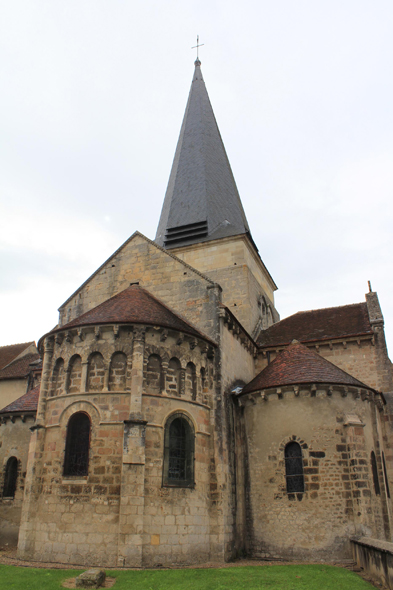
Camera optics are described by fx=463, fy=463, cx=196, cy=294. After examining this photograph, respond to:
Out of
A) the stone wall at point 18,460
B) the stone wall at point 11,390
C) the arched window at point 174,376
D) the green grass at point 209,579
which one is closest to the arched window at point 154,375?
the arched window at point 174,376

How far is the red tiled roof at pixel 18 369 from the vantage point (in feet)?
82.9

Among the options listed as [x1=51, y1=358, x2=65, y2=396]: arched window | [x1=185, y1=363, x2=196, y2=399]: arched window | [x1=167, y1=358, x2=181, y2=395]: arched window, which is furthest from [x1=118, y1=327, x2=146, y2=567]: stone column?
[x1=51, y1=358, x2=65, y2=396]: arched window

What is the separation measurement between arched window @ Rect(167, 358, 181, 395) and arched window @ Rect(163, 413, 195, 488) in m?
0.77

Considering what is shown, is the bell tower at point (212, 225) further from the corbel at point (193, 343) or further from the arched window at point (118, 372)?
the arched window at point (118, 372)

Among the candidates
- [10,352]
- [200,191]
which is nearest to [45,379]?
[200,191]

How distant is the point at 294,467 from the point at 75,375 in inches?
304

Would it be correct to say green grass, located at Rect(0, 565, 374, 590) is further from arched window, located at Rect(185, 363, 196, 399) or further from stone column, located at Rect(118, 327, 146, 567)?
arched window, located at Rect(185, 363, 196, 399)

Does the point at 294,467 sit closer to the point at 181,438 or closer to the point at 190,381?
the point at 181,438

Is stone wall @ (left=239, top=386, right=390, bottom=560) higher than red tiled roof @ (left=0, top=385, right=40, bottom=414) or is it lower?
lower

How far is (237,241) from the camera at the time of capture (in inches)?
925

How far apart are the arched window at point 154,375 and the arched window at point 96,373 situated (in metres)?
1.36

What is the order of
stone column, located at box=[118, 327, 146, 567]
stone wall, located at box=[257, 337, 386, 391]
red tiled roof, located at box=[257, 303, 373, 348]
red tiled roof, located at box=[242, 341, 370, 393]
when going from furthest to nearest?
1. red tiled roof, located at box=[257, 303, 373, 348]
2. stone wall, located at box=[257, 337, 386, 391]
3. red tiled roof, located at box=[242, 341, 370, 393]
4. stone column, located at box=[118, 327, 146, 567]

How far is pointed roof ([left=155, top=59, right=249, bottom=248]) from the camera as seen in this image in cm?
2522

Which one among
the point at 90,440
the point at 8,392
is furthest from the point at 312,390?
the point at 8,392
